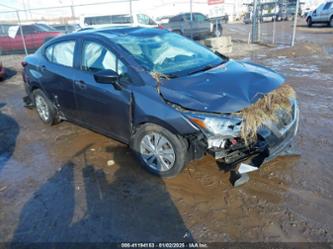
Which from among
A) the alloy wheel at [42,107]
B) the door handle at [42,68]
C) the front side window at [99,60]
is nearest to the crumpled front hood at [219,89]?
the front side window at [99,60]

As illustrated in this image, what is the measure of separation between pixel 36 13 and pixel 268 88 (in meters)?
35.2

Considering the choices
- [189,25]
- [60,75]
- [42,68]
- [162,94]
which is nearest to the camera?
[162,94]

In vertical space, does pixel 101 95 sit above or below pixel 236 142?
above

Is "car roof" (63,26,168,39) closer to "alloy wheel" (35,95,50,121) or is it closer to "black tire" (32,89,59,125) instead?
"black tire" (32,89,59,125)

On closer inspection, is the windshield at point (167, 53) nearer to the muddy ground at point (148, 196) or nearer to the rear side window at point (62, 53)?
the rear side window at point (62, 53)

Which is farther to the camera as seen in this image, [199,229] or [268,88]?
[268,88]

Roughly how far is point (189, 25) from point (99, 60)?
14.9 meters

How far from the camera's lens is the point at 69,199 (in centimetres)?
327

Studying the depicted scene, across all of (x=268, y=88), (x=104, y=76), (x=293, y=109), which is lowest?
(x=293, y=109)

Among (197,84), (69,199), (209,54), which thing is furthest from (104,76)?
(209,54)

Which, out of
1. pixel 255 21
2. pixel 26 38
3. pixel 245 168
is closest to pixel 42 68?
pixel 245 168

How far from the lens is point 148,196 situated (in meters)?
3.25

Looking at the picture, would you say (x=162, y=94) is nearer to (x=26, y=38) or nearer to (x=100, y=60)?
(x=100, y=60)

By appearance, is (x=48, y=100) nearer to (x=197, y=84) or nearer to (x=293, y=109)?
(x=197, y=84)
